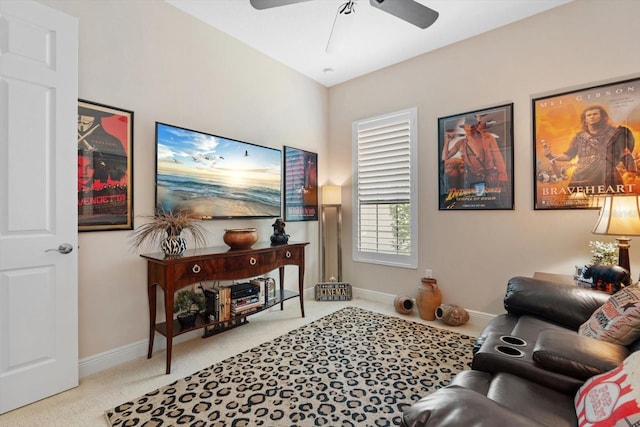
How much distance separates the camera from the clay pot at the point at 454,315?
3.18 m

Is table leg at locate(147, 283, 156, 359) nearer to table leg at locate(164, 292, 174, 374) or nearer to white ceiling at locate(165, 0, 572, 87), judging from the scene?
table leg at locate(164, 292, 174, 374)

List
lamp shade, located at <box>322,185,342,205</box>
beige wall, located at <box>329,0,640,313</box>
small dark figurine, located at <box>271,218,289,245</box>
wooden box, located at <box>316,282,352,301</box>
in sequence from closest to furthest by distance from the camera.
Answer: beige wall, located at <box>329,0,640,313</box>
small dark figurine, located at <box>271,218,289,245</box>
wooden box, located at <box>316,282,352,301</box>
lamp shade, located at <box>322,185,342,205</box>

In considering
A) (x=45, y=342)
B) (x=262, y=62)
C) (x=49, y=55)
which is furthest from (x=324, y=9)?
(x=45, y=342)

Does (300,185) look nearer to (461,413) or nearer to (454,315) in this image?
(454,315)

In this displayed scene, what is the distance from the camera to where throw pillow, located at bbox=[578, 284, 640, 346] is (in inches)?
55.2

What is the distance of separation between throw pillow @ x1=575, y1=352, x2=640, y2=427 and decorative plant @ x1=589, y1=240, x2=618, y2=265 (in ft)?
5.71

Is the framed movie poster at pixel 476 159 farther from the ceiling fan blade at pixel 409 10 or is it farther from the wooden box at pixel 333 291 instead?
the wooden box at pixel 333 291

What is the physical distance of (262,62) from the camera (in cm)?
365

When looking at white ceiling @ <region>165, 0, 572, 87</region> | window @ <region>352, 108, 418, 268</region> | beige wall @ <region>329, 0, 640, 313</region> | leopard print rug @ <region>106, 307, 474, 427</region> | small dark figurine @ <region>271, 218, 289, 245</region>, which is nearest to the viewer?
leopard print rug @ <region>106, 307, 474, 427</region>

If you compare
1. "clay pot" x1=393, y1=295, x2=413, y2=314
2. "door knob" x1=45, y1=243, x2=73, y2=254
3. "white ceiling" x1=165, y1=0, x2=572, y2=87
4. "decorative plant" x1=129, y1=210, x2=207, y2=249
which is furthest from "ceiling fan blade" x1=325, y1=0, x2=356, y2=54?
"clay pot" x1=393, y1=295, x2=413, y2=314

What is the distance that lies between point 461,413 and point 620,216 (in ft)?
7.03

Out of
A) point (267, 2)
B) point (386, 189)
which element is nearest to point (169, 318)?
point (267, 2)

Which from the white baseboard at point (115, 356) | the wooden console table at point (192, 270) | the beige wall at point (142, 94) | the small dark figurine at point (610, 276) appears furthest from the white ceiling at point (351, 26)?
the white baseboard at point (115, 356)

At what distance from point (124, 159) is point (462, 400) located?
2761 millimetres
